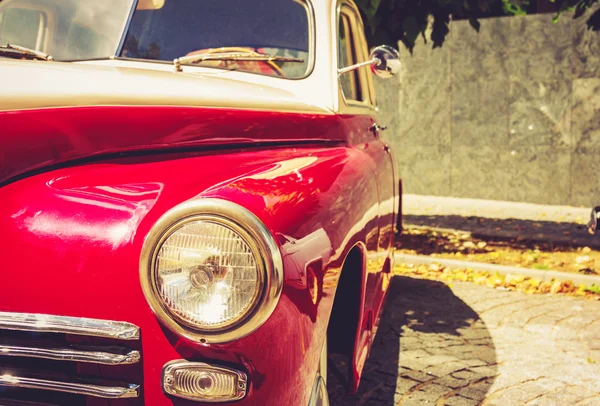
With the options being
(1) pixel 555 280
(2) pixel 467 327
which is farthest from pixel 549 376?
(1) pixel 555 280

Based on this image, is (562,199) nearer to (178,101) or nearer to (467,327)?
(467,327)

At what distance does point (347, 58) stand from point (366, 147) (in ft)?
1.82

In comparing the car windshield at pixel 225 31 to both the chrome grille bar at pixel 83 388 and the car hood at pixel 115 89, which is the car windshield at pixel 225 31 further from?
the chrome grille bar at pixel 83 388

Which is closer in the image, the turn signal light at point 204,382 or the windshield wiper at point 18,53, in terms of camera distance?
the turn signal light at point 204,382

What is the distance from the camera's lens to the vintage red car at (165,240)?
1522mm

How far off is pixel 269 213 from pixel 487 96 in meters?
8.74

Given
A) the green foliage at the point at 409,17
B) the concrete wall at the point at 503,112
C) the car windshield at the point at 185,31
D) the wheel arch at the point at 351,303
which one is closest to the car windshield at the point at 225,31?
the car windshield at the point at 185,31

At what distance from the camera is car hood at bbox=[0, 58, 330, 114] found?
71.0 inches

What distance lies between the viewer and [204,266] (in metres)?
1.53

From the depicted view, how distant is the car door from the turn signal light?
3.29 ft

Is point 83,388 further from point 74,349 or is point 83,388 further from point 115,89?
point 115,89

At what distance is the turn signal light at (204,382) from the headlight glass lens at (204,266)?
12cm

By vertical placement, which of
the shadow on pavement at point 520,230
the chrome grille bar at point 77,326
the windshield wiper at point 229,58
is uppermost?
the windshield wiper at point 229,58

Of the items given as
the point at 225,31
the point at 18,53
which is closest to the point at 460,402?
the point at 225,31
